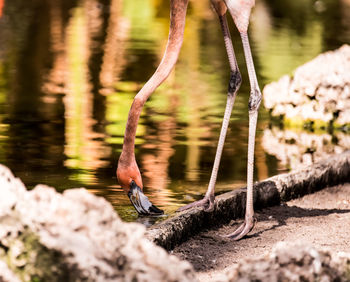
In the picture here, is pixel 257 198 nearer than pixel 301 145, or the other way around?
pixel 257 198

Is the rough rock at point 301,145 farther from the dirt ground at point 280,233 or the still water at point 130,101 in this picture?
the dirt ground at point 280,233

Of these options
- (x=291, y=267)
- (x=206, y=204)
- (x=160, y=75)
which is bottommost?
(x=206, y=204)

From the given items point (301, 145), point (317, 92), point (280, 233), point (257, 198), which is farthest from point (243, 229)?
point (317, 92)

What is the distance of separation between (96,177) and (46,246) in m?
3.86

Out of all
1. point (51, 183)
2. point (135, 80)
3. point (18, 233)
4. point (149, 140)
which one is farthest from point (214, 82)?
point (18, 233)

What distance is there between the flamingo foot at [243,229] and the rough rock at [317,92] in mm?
4019

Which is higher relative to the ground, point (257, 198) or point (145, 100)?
point (145, 100)

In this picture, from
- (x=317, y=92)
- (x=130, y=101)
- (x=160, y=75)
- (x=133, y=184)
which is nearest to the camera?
(x=133, y=184)

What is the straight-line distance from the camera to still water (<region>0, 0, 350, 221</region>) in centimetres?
726

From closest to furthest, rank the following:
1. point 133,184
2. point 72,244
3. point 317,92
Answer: point 72,244
point 133,184
point 317,92

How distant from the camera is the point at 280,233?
5641 mm

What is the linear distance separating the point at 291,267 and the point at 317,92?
6.29m

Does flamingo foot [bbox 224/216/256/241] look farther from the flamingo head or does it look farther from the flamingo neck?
the flamingo neck

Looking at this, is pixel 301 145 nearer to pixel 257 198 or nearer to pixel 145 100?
pixel 257 198
